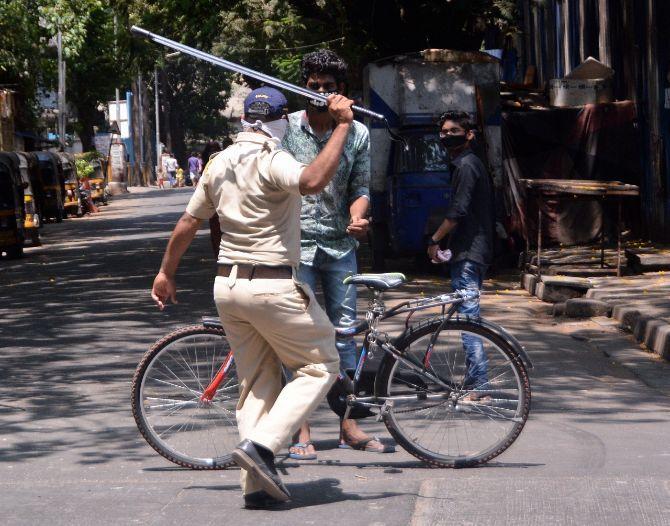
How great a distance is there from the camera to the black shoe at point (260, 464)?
5707mm

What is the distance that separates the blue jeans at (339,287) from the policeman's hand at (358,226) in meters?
0.24

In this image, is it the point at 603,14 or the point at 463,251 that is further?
the point at 603,14

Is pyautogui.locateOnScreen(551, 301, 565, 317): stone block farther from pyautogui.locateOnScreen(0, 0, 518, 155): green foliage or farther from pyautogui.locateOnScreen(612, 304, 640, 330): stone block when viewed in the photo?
pyautogui.locateOnScreen(0, 0, 518, 155): green foliage

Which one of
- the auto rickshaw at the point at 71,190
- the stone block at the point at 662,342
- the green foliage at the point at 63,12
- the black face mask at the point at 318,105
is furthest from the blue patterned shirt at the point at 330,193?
the auto rickshaw at the point at 71,190

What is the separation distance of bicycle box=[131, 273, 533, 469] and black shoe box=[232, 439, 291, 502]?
2.83 feet

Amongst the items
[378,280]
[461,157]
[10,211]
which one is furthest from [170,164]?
[378,280]

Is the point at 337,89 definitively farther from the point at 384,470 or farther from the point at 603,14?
the point at 603,14

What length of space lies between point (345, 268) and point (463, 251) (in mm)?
1537

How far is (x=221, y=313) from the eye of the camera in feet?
19.6

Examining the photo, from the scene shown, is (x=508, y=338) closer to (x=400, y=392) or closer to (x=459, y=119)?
(x=400, y=392)

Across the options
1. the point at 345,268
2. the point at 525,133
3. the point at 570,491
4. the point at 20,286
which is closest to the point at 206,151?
the point at 20,286

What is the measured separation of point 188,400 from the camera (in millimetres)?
6773

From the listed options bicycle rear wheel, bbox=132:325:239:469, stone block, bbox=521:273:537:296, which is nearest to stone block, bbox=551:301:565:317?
stone block, bbox=521:273:537:296

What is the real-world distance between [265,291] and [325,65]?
4.72 ft
